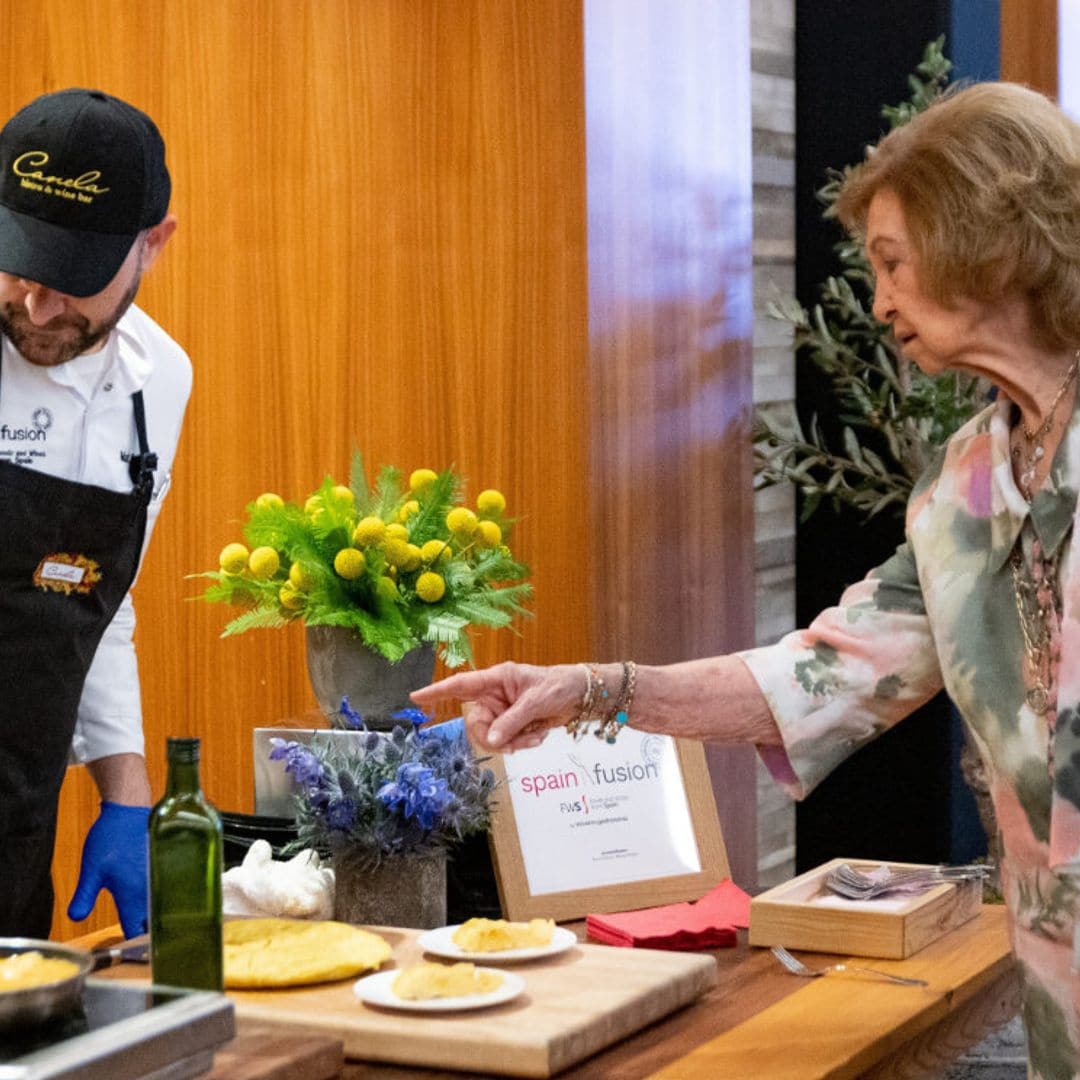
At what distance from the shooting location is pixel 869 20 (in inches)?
184

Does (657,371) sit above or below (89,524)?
above

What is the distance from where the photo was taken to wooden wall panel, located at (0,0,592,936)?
11.5 feet

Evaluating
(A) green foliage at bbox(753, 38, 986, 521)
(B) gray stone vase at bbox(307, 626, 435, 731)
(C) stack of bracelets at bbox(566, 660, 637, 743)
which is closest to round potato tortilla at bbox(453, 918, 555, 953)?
(C) stack of bracelets at bbox(566, 660, 637, 743)

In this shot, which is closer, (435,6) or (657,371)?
(435,6)

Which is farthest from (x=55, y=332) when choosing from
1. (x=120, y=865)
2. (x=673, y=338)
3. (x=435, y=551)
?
(x=673, y=338)

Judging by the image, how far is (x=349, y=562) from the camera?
214cm

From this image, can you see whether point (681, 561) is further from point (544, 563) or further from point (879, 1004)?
point (879, 1004)

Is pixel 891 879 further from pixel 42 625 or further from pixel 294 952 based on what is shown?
pixel 42 625

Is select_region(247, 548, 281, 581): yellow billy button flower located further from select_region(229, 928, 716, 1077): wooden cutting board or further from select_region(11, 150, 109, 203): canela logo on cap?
select_region(229, 928, 716, 1077): wooden cutting board

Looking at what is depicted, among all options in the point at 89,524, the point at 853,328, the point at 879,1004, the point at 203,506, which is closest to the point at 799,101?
the point at 853,328

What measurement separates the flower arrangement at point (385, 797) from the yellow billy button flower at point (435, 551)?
29 centimetres

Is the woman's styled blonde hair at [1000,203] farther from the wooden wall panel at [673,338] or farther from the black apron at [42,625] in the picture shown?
the wooden wall panel at [673,338]

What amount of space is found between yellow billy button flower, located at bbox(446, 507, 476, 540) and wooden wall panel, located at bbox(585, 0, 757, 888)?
1297 mm

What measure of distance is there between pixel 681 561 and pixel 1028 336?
2.12 meters
